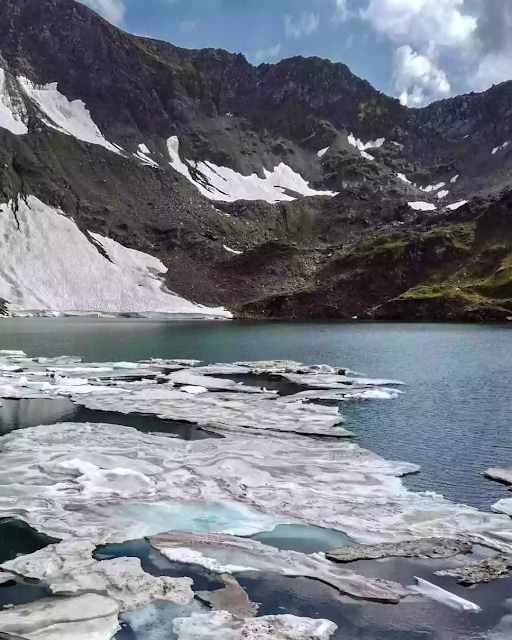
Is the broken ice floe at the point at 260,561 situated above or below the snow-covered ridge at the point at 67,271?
below

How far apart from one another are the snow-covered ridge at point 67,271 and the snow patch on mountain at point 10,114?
3685 cm

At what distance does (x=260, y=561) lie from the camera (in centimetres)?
1288

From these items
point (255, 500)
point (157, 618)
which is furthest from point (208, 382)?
point (157, 618)

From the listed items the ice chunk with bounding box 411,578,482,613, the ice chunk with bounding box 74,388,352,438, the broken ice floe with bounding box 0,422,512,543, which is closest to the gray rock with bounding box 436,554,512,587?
the ice chunk with bounding box 411,578,482,613

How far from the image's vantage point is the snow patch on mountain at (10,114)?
180 meters

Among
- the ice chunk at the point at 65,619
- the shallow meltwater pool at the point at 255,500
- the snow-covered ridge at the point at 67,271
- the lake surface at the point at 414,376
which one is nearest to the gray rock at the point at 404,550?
the shallow meltwater pool at the point at 255,500

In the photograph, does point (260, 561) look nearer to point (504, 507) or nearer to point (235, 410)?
point (504, 507)

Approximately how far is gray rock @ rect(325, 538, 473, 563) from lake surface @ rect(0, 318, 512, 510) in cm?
373

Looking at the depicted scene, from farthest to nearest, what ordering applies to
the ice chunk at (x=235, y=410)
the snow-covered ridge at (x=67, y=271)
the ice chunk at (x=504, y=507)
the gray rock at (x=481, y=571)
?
the snow-covered ridge at (x=67, y=271) → the ice chunk at (x=235, y=410) → the ice chunk at (x=504, y=507) → the gray rock at (x=481, y=571)

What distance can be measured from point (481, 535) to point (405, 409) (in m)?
17.7

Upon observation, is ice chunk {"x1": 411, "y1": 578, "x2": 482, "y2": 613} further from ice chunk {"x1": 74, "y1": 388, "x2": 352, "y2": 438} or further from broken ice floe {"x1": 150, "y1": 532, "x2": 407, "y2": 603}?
ice chunk {"x1": 74, "y1": 388, "x2": 352, "y2": 438}

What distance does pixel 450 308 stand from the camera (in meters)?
128

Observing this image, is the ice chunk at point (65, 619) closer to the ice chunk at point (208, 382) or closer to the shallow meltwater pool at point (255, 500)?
the shallow meltwater pool at point (255, 500)

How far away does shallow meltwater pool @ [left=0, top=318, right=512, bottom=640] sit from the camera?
11234mm
